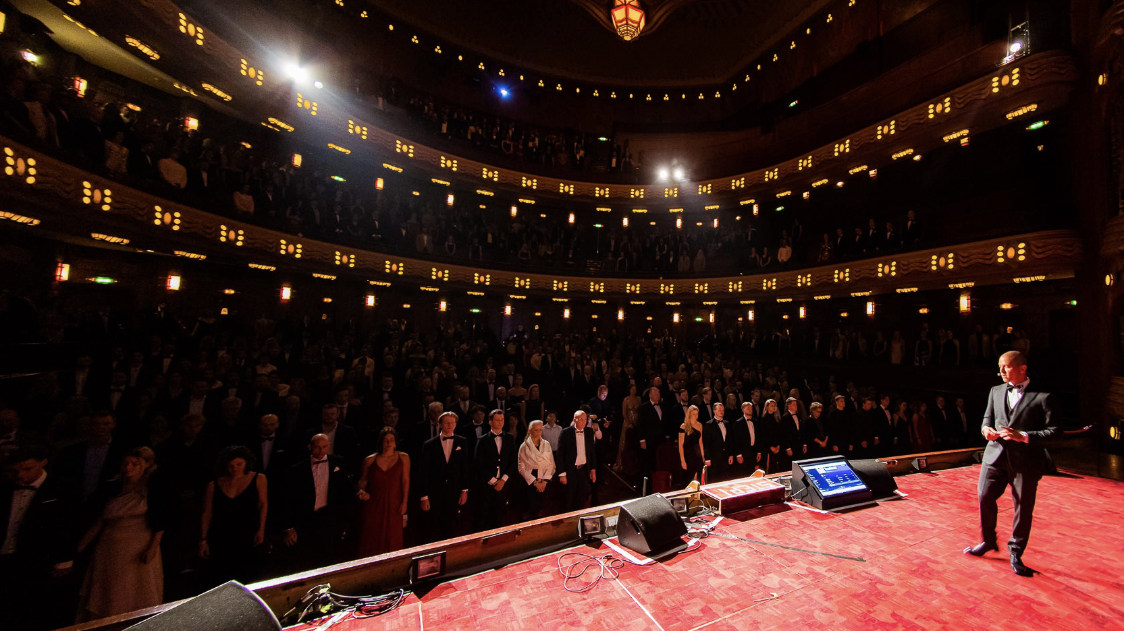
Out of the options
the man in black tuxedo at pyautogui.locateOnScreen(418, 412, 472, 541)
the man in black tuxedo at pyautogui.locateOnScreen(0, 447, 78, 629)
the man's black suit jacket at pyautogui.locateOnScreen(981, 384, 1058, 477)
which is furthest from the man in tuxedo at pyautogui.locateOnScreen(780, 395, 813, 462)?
the man in black tuxedo at pyautogui.locateOnScreen(0, 447, 78, 629)

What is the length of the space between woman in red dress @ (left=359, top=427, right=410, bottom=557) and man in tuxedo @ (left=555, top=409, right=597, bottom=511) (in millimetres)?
2054

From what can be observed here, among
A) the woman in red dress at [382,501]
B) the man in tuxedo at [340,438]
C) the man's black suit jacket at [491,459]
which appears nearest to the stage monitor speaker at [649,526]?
the man's black suit jacket at [491,459]

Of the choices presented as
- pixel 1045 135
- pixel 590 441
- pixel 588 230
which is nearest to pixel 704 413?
pixel 590 441

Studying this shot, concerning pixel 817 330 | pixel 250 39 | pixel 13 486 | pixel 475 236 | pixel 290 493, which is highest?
pixel 250 39

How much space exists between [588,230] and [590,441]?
14802mm

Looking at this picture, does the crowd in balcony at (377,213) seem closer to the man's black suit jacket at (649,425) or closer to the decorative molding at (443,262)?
the decorative molding at (443,262)

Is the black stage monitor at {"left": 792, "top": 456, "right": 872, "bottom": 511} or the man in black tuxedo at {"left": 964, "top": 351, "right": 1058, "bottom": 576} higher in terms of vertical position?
the man in black tuxedo at {"left": 964, "top": 351, "right": 1058, "bottom": 576}

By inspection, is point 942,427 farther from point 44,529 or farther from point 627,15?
point 44,529

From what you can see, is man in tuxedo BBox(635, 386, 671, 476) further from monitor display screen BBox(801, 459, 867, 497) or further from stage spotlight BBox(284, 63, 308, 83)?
stage spotlight BBox(284, 63, 308, 83)

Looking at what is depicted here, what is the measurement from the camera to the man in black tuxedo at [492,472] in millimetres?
5137

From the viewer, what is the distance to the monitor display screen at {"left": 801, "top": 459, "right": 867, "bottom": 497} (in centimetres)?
442

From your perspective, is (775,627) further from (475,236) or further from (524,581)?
(475,236)

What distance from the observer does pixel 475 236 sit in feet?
54.3

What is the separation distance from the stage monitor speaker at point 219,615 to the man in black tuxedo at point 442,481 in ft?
9.39
